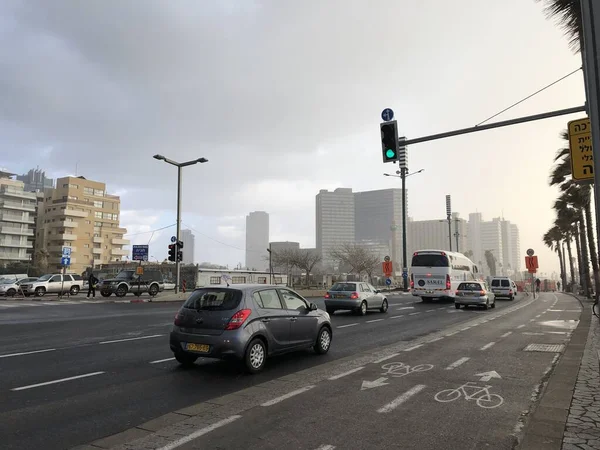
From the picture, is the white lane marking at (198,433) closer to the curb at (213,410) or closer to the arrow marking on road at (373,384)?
the curb at (213,410)

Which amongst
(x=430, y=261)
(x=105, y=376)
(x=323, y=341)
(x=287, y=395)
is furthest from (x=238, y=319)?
(x=430, y=261)

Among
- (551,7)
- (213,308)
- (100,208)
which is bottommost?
(213,308)

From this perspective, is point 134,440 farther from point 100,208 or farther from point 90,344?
point 100,208

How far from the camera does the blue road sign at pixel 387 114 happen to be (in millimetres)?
13922

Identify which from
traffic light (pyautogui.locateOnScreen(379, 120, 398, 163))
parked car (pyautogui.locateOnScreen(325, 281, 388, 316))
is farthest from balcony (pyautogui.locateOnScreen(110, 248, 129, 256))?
traffic light (pyautogui.locateOnScreen(379, 120, 398, 163))

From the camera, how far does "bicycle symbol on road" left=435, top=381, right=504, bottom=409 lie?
6262 millimetres

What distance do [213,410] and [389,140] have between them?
31.3 feet

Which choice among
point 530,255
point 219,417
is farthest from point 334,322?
point 530,255

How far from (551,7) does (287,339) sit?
29.4ft

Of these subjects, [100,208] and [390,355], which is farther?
[100,208]

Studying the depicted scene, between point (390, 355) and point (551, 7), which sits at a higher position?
point (551, 7)

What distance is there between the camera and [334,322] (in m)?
17.6

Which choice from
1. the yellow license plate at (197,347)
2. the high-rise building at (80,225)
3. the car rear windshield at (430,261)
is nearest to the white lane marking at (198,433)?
the yellow license plate at (197,347)

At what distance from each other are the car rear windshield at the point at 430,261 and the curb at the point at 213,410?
22357 mm
